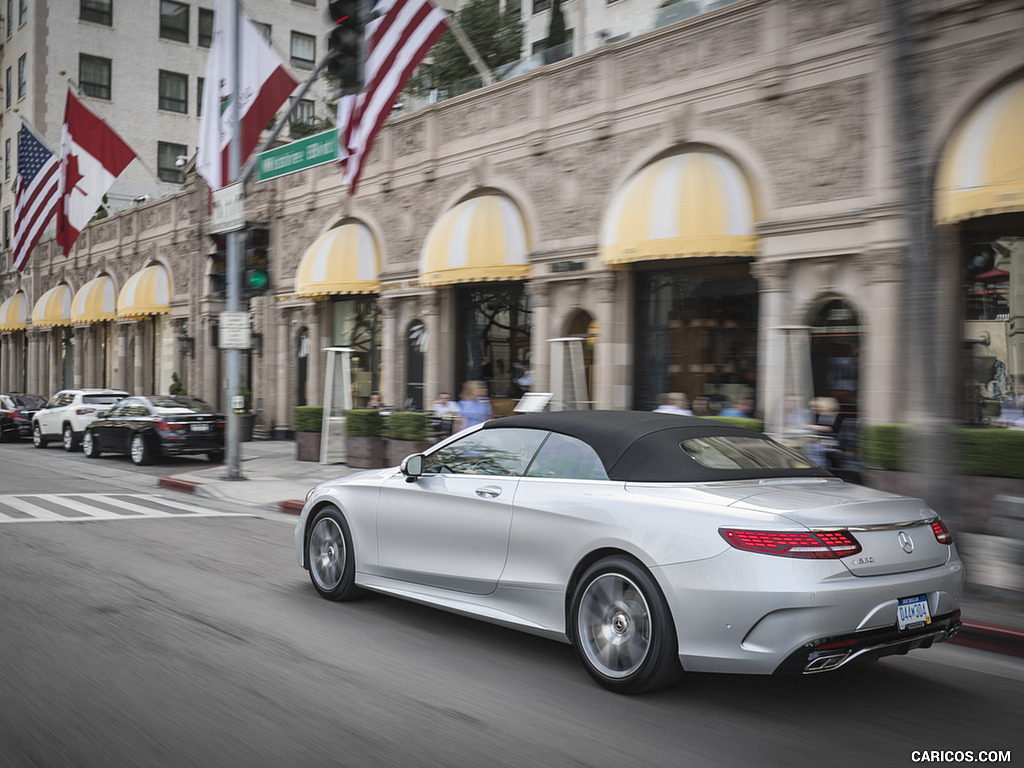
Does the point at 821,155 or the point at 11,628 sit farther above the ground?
the point at 821,155

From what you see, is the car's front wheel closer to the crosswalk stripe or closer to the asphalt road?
the crosswalk stripe

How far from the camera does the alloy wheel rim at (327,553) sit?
22.3 feet

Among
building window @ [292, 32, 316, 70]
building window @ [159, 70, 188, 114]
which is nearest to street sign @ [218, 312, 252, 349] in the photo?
building window @ [159, 70, 188, 114]

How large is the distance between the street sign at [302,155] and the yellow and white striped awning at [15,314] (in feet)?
110

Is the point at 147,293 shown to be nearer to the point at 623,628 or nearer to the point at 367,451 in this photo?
the point at 367,451

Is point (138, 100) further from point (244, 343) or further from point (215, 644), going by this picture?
point (215, 644)

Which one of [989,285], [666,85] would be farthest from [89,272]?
[989,285]

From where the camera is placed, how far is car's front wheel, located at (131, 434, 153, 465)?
65.8ft

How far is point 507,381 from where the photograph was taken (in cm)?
1919

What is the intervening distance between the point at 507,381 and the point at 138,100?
3517 centimetres

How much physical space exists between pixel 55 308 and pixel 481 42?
22.0 m

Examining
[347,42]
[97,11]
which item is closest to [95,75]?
[97,11]

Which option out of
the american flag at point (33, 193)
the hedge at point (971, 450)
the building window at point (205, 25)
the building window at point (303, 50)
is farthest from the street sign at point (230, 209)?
the building window at point (303, 50)
